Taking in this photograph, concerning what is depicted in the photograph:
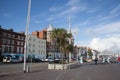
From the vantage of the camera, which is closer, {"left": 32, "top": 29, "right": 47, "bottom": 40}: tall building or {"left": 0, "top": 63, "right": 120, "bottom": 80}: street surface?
{"left": 0, "top": 63, "right": 120, "bottom": 80}: street surface

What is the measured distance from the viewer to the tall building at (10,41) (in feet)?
196

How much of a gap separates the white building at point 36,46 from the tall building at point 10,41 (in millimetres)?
7068

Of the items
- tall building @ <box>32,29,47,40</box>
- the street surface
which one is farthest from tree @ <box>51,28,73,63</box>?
tall building @ <box>32,29,47,40</box>

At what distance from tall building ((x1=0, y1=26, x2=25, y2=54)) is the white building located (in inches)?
278

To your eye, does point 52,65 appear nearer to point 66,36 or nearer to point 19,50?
point 66,36

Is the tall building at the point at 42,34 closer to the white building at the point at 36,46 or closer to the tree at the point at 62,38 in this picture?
the white building at the point at 36,46

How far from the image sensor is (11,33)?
64.4 m

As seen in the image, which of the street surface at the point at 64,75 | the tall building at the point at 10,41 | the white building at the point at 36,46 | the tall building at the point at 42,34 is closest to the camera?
the street surface at the point at 64,75

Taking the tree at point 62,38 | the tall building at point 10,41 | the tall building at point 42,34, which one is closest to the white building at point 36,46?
the tall building at point 10,41

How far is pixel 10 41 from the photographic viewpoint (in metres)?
63.5

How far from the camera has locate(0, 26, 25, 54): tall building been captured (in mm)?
59825

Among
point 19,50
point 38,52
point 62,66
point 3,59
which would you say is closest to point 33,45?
point 38,52

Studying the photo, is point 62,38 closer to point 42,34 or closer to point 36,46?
point 36,46

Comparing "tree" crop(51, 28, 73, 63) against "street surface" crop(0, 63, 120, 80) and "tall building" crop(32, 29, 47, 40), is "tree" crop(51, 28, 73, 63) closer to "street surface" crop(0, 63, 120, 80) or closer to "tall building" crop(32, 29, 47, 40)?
"street surface" crop(0, 63, 120, 80)
